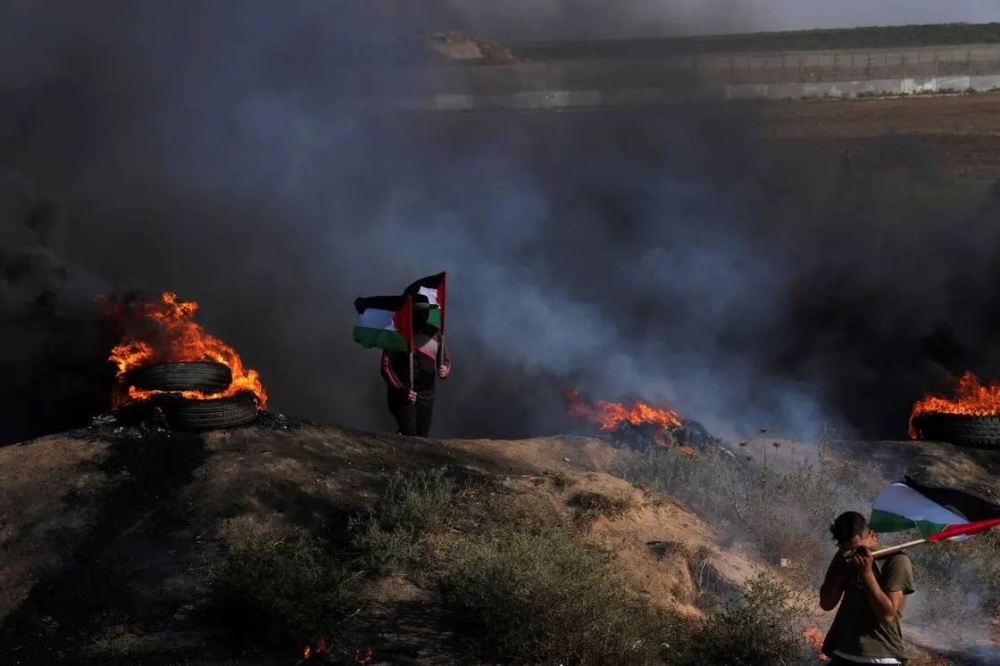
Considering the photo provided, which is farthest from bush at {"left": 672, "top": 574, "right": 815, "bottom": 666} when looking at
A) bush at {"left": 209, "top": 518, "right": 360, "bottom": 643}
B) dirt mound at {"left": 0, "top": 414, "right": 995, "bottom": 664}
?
bush at {"left": 209, "top": 518, "right": 360, "bottom": 643}

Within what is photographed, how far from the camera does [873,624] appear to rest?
5.27m

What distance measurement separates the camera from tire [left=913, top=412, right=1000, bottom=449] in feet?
39.8

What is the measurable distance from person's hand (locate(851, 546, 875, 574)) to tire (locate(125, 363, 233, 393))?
6.90 m

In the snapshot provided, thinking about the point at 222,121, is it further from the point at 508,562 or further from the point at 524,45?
the point at 524,45

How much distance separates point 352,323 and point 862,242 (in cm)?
967

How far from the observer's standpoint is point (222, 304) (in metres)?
17.8

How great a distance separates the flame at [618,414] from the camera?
12.4m

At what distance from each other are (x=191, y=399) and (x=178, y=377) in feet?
2.14

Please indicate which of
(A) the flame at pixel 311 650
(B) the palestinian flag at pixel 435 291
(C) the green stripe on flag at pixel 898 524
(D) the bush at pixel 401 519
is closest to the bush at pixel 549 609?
(D) the bush at pixel 401 519

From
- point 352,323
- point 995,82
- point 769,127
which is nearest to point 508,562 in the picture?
point 352,323

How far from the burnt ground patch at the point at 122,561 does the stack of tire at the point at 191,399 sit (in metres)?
0.19

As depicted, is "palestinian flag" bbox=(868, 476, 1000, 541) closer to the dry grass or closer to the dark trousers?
the dry grass

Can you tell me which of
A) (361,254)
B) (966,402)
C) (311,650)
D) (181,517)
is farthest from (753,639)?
(361,254)

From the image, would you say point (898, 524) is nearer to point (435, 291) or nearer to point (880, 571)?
point (880, 571)
